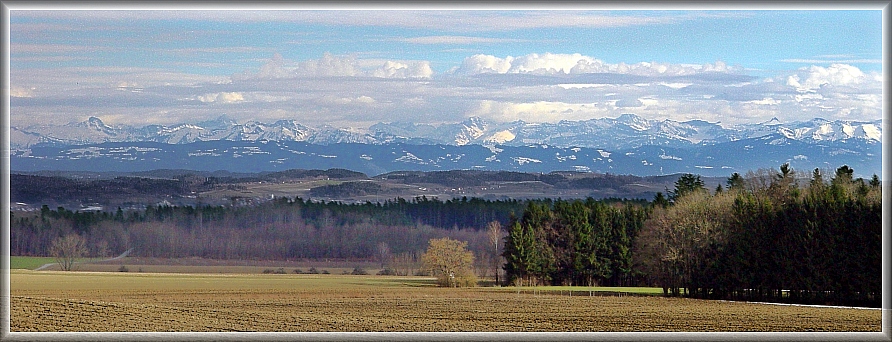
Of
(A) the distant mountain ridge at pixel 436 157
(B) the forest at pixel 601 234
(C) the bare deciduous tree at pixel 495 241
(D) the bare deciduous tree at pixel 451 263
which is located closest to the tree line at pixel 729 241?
(B) the forest at pixel 601 234

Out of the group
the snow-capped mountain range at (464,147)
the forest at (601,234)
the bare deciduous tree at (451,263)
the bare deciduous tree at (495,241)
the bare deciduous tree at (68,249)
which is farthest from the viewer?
the bare deciduous tree at (495,241)

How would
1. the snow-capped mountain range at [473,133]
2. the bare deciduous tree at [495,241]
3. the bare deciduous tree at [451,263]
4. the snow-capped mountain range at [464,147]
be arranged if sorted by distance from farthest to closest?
the bare deciduous tree at [495,241] < the bare deciduous tree at [451,263] < the snow-capped mountain range at [464,147] < the snow-capped mountain range at [473,133]

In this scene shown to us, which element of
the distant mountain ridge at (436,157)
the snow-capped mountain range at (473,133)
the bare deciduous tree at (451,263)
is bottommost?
the bare deciduous tree at (451,263)

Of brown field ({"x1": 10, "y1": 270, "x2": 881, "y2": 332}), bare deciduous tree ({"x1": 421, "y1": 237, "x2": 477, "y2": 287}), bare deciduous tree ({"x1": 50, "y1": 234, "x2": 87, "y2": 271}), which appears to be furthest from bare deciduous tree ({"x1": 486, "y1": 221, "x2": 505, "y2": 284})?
bare deciduous tree ({"x1": 50, "y1": 234, "x2": 87, "y2": 271})

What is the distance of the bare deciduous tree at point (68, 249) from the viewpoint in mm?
47531

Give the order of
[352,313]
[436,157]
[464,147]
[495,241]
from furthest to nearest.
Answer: [436,157]
[495,241]
[464,147]
[352,313]

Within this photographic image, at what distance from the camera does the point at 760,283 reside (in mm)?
32719

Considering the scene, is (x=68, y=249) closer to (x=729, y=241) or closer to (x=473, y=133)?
(x=473, y=133)

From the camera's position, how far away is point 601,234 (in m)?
52.1

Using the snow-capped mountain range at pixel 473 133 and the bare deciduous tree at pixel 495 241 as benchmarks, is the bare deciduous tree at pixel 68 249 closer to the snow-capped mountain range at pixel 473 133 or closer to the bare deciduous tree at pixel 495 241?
the snow-capped mountain range at pixel 473 133

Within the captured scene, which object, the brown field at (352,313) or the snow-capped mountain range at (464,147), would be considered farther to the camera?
the snow-capped mountain range at (464,147)

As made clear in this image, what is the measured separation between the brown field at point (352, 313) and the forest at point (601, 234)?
107 inches

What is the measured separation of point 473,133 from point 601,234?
12.5 meters

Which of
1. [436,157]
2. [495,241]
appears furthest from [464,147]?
[495,241]
